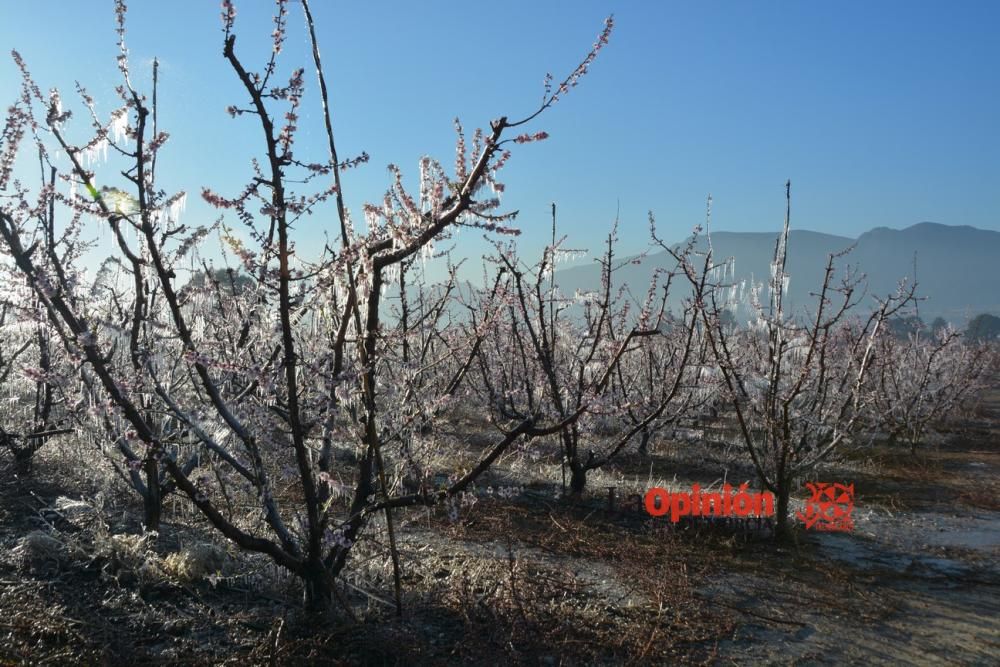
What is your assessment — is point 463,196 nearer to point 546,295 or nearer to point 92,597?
point 92,597

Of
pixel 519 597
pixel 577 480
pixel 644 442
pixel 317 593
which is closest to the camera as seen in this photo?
pixel 317 593

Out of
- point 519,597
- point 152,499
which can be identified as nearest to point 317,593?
point 519,597

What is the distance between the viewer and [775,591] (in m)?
4.30

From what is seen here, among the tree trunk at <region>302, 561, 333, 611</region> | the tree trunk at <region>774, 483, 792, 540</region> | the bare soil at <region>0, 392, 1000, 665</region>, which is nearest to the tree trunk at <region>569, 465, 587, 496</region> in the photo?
the bare soil at <region>0, 392, 1000, 665</region>

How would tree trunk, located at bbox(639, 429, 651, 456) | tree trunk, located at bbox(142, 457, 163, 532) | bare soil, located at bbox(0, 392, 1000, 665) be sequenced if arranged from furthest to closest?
tree trunk, located at bbox(639, 429, 651, 456)
tree trunk, located at bbox(142, 457, 163, 532)
bare soil, located at bbox(0, 392, 1000, 665)

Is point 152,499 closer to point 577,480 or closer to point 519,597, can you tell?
point 519,597

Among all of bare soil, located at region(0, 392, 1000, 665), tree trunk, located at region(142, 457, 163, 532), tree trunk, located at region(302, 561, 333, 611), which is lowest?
bare soil, located at region(0, 392, 1000, 665)

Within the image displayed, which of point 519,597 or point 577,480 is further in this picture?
point 577,480

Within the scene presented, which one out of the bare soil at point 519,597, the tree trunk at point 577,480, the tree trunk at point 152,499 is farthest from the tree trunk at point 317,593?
the tree trunk at point 577,480

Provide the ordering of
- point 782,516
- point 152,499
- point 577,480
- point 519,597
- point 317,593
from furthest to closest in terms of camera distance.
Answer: point 577,480
point 782,516
point 152,499
point 519,597
point 317,593

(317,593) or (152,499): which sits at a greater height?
(152,499)

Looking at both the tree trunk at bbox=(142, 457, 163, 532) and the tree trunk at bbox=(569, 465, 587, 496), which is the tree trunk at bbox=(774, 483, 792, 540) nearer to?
the tree trunk at bbox=(569, 465, 587, 496)

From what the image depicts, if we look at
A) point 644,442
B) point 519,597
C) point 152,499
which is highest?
point 152,499

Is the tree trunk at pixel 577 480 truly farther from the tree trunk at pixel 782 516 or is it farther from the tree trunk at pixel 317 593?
the tree trunk at pixel 317 593
